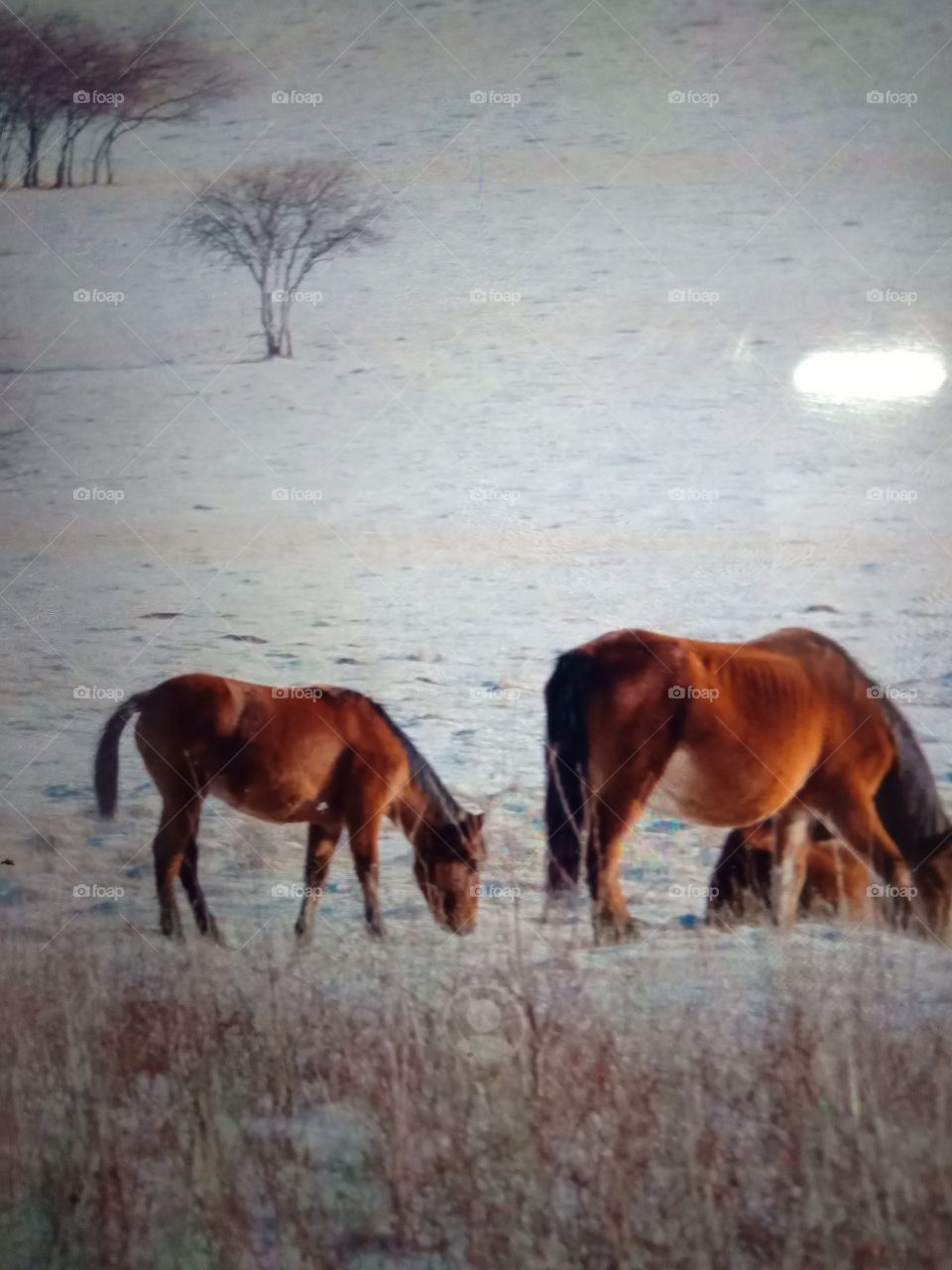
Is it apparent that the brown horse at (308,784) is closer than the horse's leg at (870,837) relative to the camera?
No

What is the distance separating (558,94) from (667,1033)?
3.16 meters

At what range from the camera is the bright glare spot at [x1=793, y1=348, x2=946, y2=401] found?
489 cm

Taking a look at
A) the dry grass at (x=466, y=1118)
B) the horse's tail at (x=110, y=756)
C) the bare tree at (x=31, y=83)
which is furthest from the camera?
the bare tree at (x=31, y=83)

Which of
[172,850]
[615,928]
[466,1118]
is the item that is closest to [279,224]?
[172,850]

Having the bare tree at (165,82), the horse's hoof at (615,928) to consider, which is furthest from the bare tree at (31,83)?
the horse's hoof at (615,928)

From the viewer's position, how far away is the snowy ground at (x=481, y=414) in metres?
4.91

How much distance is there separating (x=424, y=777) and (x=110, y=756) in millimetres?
1090

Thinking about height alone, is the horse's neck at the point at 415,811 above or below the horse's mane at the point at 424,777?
below

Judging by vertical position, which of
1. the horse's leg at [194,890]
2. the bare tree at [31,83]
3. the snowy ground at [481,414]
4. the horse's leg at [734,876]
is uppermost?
the bare tree at [31,83]

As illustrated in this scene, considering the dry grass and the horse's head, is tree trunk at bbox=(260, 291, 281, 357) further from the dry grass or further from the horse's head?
the dry grass

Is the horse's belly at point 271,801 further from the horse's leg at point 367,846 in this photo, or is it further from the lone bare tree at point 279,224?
the lone bare tree at point 279,224

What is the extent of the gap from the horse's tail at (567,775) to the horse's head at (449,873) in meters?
0.26

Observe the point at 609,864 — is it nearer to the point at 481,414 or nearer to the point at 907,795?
the point at 907,795

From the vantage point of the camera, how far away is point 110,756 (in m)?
5.04
